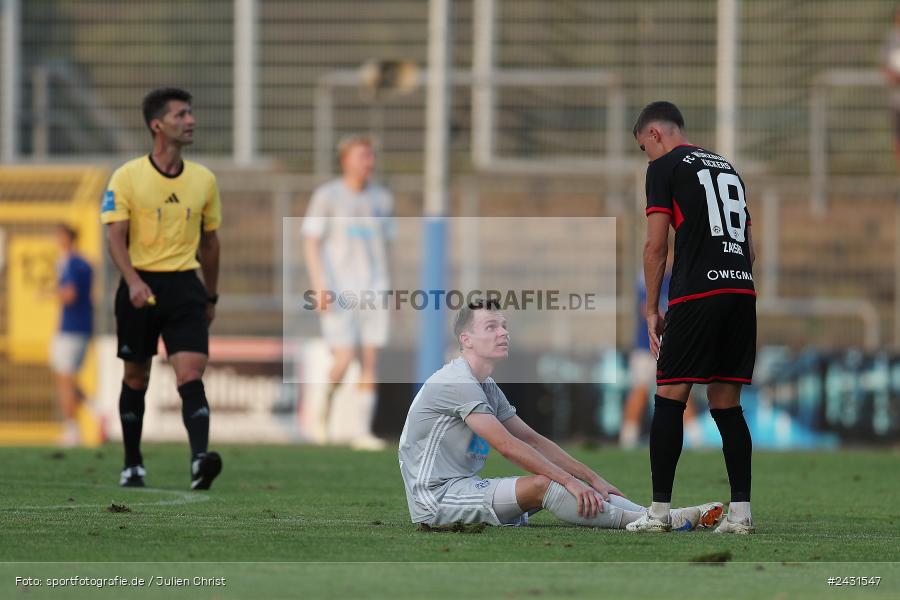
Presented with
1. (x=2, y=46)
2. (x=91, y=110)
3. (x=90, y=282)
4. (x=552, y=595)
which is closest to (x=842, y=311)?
(x=90, y=282)

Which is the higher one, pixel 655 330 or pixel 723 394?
pixel 655 330

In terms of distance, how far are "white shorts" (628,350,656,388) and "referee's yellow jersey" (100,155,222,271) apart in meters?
8.59

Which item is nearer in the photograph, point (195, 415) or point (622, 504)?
point (622, 504)

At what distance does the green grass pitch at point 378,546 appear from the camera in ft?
18.8

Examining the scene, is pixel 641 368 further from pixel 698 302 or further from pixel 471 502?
pixel 471 502

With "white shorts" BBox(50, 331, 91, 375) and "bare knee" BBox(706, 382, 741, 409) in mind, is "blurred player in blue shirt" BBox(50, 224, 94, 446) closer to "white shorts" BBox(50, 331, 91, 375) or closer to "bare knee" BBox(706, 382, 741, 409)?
"white shorts" BBox(50, 331, 91, 375)

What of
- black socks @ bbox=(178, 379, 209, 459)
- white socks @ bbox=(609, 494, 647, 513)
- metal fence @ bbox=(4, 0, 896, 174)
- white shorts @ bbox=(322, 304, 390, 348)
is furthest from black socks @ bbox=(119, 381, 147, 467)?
metal fence @ bbox=(4, 0, 896, 174)

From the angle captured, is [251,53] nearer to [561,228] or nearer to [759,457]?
[561,228]

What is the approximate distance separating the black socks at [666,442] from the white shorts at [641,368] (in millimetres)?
10053

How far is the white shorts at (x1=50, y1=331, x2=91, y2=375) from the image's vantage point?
17.9 m

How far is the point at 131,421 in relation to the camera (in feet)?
32.9

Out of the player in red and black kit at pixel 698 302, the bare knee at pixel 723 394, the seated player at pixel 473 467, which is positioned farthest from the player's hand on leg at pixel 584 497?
the bare knee at pixel 723 394

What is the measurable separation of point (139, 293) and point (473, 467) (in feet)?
8.90

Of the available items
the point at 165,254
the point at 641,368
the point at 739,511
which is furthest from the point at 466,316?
the point at 641,368
